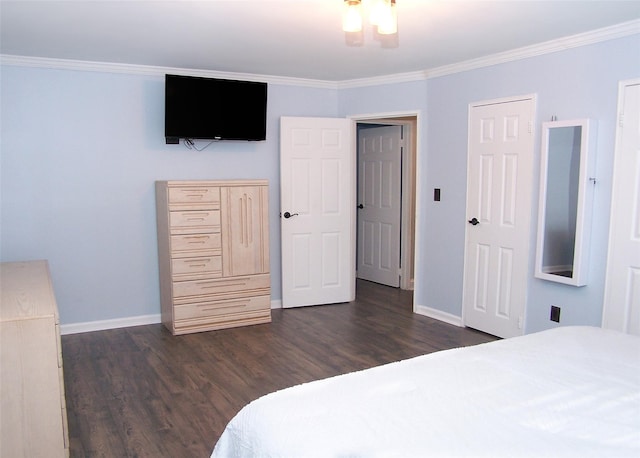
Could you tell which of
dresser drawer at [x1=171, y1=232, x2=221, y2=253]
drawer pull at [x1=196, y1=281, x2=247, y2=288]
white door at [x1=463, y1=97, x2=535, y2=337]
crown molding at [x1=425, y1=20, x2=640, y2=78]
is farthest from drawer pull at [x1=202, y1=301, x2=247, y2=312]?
crown molding at [x1=425, y1=20, x2=640, y2=78]

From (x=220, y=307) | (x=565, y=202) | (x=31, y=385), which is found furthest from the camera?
(x=220, y=307)

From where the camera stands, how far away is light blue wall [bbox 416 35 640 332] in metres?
3.37

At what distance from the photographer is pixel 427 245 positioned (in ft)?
16.0

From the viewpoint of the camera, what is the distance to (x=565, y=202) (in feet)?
11.8

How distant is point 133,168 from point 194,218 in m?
0.76

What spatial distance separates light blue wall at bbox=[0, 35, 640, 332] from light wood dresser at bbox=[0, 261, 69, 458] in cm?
226

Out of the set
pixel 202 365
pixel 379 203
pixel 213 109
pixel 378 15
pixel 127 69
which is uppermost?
pixel 127 69

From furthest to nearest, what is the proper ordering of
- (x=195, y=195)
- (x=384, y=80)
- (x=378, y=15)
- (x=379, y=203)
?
(x=379, y=203)
(x=384, y=80)
(x=195, y=195)
(x=378, y=15)

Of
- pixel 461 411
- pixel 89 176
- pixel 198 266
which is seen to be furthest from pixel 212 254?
pixel 461 411

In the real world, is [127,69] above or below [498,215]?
above

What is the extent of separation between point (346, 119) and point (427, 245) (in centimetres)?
154

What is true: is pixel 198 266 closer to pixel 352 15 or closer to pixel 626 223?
pixel 352 15

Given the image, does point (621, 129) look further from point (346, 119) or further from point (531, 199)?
point (346, 119)

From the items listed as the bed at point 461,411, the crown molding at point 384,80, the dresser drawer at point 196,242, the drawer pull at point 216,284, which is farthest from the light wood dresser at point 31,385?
the crown molding at point 384,80
